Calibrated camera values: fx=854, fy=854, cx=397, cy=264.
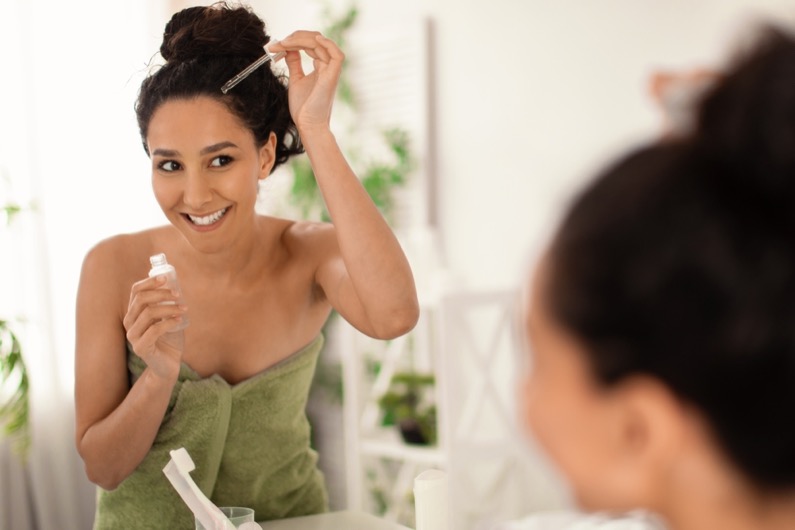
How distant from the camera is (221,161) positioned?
1.27 m

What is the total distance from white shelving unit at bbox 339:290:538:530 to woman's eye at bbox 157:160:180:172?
3.64ft

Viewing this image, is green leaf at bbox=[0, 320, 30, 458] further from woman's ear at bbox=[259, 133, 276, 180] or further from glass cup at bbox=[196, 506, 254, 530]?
glass cup at bbox=[196, 506, 254, 530]

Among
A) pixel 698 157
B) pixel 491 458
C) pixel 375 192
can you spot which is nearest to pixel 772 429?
pixel 698 157

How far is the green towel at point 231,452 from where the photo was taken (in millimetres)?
1270

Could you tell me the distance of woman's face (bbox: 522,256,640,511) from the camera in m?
0.52

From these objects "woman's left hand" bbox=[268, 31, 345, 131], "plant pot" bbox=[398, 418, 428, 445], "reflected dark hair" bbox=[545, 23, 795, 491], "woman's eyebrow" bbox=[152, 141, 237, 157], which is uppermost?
"woman's left hand" bbox=[268, 31, 345, 131]

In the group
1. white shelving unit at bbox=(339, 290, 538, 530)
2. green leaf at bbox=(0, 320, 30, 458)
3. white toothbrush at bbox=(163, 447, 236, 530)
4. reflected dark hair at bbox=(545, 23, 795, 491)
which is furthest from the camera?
white shelving unit at bbox=(339, 290, 538, 530)

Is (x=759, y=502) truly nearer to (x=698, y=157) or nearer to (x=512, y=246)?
(x=698, y=157)

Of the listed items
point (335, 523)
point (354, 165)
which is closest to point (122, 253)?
point (335, 523)

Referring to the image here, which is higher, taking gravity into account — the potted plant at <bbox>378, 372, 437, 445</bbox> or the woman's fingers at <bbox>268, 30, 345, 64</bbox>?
the woman's fingers at <bbox>268, 30, 345, 64</bbox>

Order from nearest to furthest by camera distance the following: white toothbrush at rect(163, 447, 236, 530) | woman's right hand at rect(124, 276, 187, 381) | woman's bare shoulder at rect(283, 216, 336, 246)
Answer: white toothbrush at rect(163, 447, 236, 530) < woman's right hand at rect(124, 276, 187, 381) < woman's bare shoulder at rect(283, 216, 336, 246)

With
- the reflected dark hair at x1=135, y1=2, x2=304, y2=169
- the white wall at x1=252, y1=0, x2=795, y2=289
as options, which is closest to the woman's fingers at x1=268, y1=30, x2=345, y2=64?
the reflected dark hair at x1=135, y1=2, x2=304, y2=169

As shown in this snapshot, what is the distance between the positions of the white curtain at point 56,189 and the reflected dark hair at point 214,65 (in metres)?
1.48

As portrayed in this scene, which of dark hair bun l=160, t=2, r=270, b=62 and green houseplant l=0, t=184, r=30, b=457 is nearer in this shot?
dark hair bun l=160, t=2, r=270, b=62
